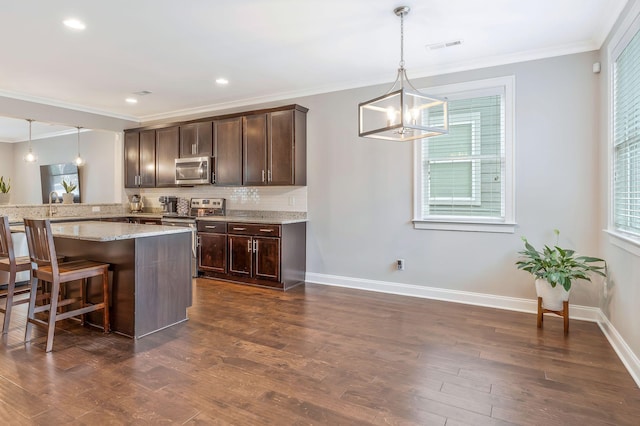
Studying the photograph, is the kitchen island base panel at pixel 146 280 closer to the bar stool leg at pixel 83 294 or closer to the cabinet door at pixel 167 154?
the bar stool leg at pixel 83 294

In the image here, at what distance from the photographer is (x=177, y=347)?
285cm

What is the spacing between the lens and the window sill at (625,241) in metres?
2.41

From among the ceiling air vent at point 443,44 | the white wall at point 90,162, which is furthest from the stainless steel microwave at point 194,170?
the ceiling air vent at point 443,44

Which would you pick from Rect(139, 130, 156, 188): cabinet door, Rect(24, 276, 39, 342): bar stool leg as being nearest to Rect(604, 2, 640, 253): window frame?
Rect(24, 276, 39, 342): bar stool leg

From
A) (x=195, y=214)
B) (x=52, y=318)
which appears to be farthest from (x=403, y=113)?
(x=195, y=214)

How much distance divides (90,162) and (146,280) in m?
5.71

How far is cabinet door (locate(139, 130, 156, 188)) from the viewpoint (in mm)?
6126

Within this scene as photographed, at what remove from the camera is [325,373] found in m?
2.44

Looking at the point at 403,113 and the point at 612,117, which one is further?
the point at 612,117

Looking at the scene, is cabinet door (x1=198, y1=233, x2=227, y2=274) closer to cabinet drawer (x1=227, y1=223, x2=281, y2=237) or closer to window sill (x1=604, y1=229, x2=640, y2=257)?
cabinet drawer (x1=227, y1=223, x2=281, y2=237)

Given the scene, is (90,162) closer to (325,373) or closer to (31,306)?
(31,306)

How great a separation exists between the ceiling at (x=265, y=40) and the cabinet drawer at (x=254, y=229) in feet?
5.93

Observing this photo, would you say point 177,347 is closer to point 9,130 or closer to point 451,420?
point 451,420

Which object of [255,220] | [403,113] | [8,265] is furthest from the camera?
[255,220]
